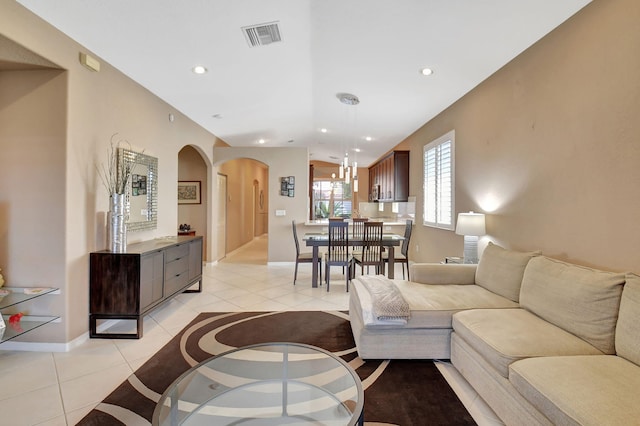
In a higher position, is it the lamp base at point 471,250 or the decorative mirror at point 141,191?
the decorative mirror at point 141,191

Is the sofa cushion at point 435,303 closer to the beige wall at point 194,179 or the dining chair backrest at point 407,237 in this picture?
the dining chair backrest at point 407,237

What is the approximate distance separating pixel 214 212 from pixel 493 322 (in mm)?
5618

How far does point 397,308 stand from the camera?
2.33 metres

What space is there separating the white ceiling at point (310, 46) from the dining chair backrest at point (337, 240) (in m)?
2.05

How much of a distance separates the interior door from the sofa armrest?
482 centimetres

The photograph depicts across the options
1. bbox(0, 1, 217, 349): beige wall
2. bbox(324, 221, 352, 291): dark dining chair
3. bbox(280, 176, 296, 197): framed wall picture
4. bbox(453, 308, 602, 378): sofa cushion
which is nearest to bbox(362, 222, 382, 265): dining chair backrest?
bbox(324, 221, 352, 291): dark dining chair

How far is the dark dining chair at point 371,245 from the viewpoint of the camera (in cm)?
457

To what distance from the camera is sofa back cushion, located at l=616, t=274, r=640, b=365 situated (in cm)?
153

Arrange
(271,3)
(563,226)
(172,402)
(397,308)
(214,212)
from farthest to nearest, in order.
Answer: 1. (214,212)
2. (271,3)
3. (563,226)
4. (397,308)
5. (172,402)

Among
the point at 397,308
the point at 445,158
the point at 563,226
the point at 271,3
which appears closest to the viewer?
the point at 397,308

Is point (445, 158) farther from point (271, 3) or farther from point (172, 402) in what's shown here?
point (172, 402)

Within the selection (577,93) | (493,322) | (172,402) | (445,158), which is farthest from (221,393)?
(445,158)

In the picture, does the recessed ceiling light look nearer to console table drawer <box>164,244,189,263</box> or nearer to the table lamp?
console table drawer <box>164,244,189,263</box>

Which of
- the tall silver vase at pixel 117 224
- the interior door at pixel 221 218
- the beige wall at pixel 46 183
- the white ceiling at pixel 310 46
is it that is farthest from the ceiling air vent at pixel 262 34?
the interior door at pixel 221 218
